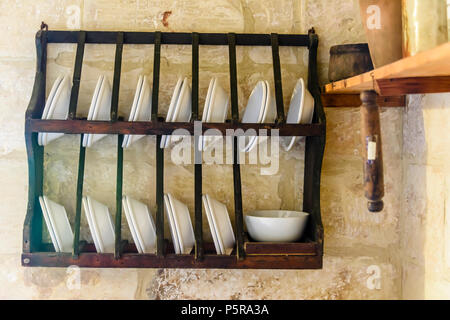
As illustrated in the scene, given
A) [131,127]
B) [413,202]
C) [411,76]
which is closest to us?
[411,76]

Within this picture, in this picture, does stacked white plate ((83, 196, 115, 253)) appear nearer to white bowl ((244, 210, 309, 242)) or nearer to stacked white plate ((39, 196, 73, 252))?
stacked white plate ((39, 196, 73, 252))

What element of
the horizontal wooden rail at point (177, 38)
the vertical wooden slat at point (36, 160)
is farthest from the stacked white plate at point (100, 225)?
the horizontal wooden rail at point (177, 38)

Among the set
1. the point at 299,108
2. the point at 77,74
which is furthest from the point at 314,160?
the point at 77,74

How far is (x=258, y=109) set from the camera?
1.31 meters

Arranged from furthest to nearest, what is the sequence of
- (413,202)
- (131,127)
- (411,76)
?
(413,202)
(131,127)
(411,76)

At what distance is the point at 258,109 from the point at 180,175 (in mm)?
319

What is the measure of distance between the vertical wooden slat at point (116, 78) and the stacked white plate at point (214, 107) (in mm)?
245

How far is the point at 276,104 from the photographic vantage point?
50.4 inches

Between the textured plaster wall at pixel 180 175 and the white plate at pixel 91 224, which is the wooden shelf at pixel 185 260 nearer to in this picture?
the white plate at pixel 91 224

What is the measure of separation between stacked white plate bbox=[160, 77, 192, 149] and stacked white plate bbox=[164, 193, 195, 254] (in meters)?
0.17

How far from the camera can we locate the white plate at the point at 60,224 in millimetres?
1240

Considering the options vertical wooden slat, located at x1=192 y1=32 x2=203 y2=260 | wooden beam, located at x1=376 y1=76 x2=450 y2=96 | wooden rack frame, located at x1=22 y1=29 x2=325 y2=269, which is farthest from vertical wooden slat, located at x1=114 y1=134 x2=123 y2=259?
wooden beam, located at x1=376 y1=76 x2=450 y2=96

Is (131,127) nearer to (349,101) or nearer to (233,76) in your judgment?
(233,76)

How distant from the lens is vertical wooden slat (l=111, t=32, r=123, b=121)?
1.22 metres
